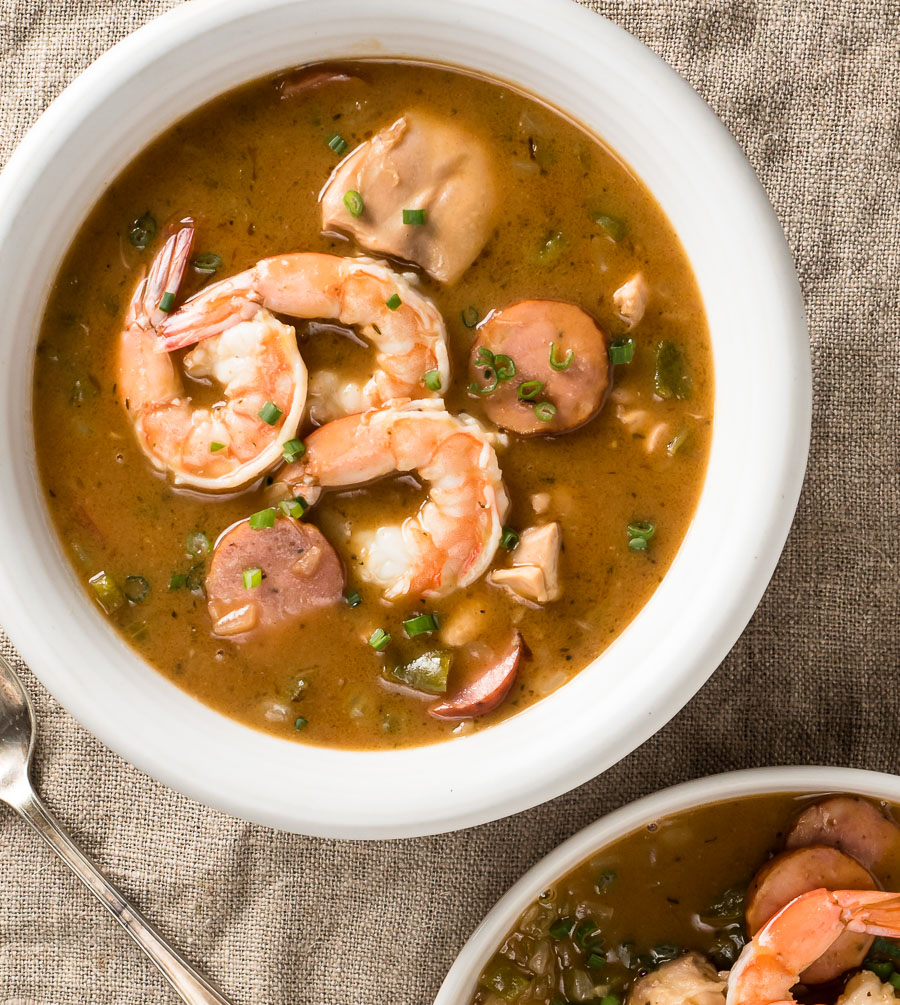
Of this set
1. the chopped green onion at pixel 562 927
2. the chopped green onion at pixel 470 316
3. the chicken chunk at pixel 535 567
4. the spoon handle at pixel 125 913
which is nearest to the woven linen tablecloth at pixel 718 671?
the spoon handle at pixel 125 913

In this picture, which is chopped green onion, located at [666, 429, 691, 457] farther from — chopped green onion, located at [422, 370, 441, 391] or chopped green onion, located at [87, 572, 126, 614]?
chopped green onion, located at [87, 572, 126, 614]

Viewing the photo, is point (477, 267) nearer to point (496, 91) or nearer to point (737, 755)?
point (496, 91)

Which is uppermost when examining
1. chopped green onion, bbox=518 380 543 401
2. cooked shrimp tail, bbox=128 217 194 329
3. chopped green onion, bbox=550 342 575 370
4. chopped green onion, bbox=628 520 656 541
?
cooked shrimp tail, bbox=128 217 194 329

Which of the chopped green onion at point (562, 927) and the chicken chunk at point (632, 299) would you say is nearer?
the chicken chunk at point (632, 299)

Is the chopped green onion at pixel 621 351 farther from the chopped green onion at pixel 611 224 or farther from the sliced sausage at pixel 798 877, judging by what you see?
the sliced sausage at pixel 798 877

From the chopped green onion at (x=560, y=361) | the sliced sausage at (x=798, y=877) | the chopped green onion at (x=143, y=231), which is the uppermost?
the chopped green onion at (x=143, y=231)

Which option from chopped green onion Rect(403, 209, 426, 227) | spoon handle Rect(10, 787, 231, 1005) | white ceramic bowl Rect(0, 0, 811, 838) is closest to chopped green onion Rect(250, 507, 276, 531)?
white ceramic bowl Rect(0, 0, 811, 838)
